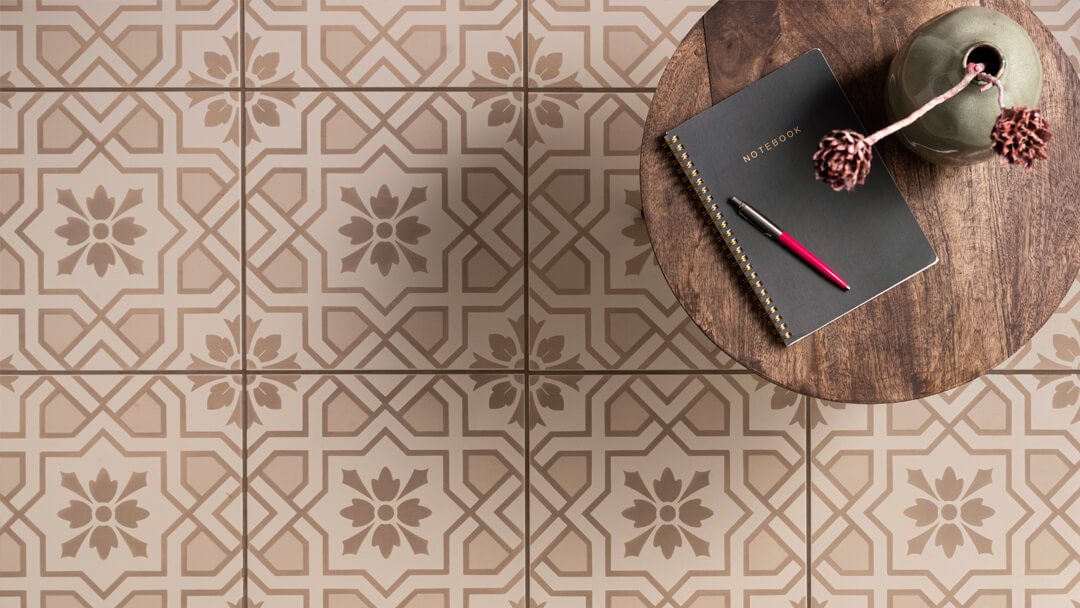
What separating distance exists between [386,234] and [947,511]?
0.96m

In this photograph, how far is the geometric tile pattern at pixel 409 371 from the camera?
1046 mm

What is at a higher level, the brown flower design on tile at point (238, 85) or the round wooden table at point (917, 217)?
the brown flower design on tile at point (238, 85)

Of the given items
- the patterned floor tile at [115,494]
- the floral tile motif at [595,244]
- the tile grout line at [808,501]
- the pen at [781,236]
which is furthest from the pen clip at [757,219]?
the patterned floor tile at [115,494]

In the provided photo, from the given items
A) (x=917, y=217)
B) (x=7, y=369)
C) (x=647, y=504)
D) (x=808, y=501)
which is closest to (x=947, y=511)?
(x=808, y=501)

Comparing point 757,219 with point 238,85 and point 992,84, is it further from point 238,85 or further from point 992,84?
point 238,85

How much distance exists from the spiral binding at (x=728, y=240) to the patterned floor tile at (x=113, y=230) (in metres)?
0.70

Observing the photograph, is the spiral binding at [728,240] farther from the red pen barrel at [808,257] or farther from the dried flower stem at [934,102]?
the dried flower stem at [934,102]

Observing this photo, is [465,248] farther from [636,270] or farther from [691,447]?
[691,447]

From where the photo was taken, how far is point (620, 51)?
1.04 m

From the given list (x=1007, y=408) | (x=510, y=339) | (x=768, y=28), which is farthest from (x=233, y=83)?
(x=1007, y=408)

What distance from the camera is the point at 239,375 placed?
105 centimetres

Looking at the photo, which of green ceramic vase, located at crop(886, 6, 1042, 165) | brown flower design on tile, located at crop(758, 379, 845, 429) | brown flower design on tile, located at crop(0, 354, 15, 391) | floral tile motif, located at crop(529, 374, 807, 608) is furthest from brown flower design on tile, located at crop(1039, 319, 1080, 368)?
brown flower design on tile, located at crop(0, 354, 15, 391)

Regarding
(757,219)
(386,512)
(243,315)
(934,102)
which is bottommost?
(386,512)

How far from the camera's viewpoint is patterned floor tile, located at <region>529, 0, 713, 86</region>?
1044 mm
